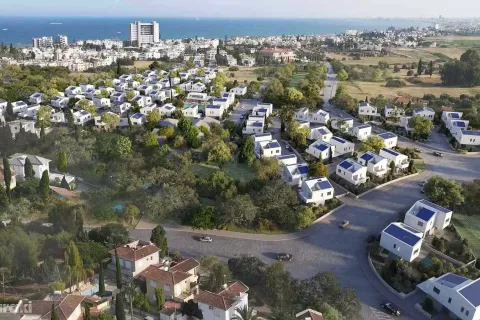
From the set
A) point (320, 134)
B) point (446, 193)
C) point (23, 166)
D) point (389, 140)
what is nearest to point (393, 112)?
point (389, 140)

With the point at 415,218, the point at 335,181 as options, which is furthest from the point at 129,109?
the point at 415,218

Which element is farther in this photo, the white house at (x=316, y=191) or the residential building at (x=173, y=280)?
the white house at (x=316, y=191)

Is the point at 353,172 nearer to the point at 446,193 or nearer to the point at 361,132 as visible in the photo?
the point at 446,193

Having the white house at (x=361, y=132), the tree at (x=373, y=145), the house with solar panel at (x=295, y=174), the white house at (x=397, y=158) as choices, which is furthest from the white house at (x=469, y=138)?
the house with solar panel at (x=295, y=174)

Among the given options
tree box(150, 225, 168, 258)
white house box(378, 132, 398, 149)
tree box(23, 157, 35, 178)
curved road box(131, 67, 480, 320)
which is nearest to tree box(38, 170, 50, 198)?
tree box(23, 157, 35, 178)

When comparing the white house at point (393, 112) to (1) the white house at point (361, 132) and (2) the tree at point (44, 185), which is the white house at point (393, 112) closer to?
(1) the white house at point (361, 132)

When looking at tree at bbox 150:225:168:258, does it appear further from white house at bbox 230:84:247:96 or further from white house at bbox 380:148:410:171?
white house at bbox 230:84:247:96
